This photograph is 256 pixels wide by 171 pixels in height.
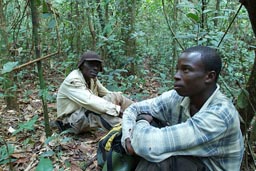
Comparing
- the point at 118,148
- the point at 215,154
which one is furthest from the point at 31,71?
the point at 215,154

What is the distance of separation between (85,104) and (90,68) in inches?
21.8

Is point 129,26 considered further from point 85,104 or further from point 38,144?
point 38,144

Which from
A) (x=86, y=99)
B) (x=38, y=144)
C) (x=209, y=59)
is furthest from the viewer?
(x=86, y=99)

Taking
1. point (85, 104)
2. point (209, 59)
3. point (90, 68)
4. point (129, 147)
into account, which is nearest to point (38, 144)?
point (85, 104)

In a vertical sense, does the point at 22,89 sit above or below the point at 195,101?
below

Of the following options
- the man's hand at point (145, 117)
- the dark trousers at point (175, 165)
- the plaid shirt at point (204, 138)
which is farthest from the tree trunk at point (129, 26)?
the dark trousers at point (175, 165)

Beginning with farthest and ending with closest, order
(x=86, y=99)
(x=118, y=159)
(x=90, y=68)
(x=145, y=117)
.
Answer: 1. (x=90, y=68)
2. (x=86, y=99)
3. (x=145, y=117)
4. (x=118, y=159)

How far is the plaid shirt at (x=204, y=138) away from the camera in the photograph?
2.29 metres

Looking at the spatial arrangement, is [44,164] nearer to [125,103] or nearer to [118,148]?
[118,148]

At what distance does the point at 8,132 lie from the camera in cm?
457

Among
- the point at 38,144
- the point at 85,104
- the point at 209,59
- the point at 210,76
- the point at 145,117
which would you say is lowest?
the point at 38,144

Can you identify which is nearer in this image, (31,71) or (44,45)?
(31,71)

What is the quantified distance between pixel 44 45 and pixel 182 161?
24.8 ft

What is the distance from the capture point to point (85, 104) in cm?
452
